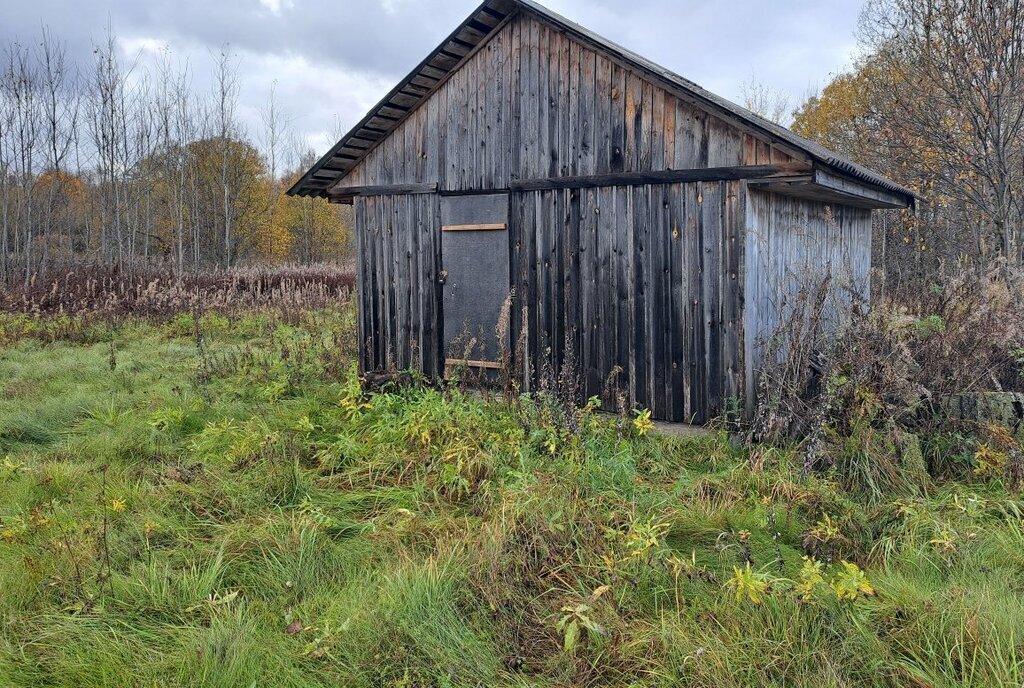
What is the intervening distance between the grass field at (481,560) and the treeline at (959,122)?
205 inches

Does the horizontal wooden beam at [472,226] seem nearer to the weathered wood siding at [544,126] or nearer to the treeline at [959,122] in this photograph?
the weathered wood siding at [544,126]

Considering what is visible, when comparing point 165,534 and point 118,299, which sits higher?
point 118,299

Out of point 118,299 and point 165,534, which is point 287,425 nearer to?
point 165,534

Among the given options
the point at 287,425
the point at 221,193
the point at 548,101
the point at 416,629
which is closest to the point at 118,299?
the point at 287,425

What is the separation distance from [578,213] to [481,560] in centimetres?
443

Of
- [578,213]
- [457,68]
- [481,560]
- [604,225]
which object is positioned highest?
[457,68]

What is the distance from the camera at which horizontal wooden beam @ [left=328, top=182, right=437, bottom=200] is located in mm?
8476

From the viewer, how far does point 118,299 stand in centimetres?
1512

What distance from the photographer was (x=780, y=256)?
7.37m

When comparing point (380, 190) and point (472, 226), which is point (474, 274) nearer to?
point (472, 226)

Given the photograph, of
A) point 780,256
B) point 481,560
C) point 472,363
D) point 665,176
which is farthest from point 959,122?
point 481,560

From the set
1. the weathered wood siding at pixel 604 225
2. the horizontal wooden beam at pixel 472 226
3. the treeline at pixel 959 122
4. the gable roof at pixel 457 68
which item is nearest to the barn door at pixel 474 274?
the horizontal wooden beam at pixel 472 226

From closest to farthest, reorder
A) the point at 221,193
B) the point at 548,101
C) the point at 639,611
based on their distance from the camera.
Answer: the point at 639,611 < the point at 548,101 < the point at 221,193

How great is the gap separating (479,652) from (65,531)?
118 inches
